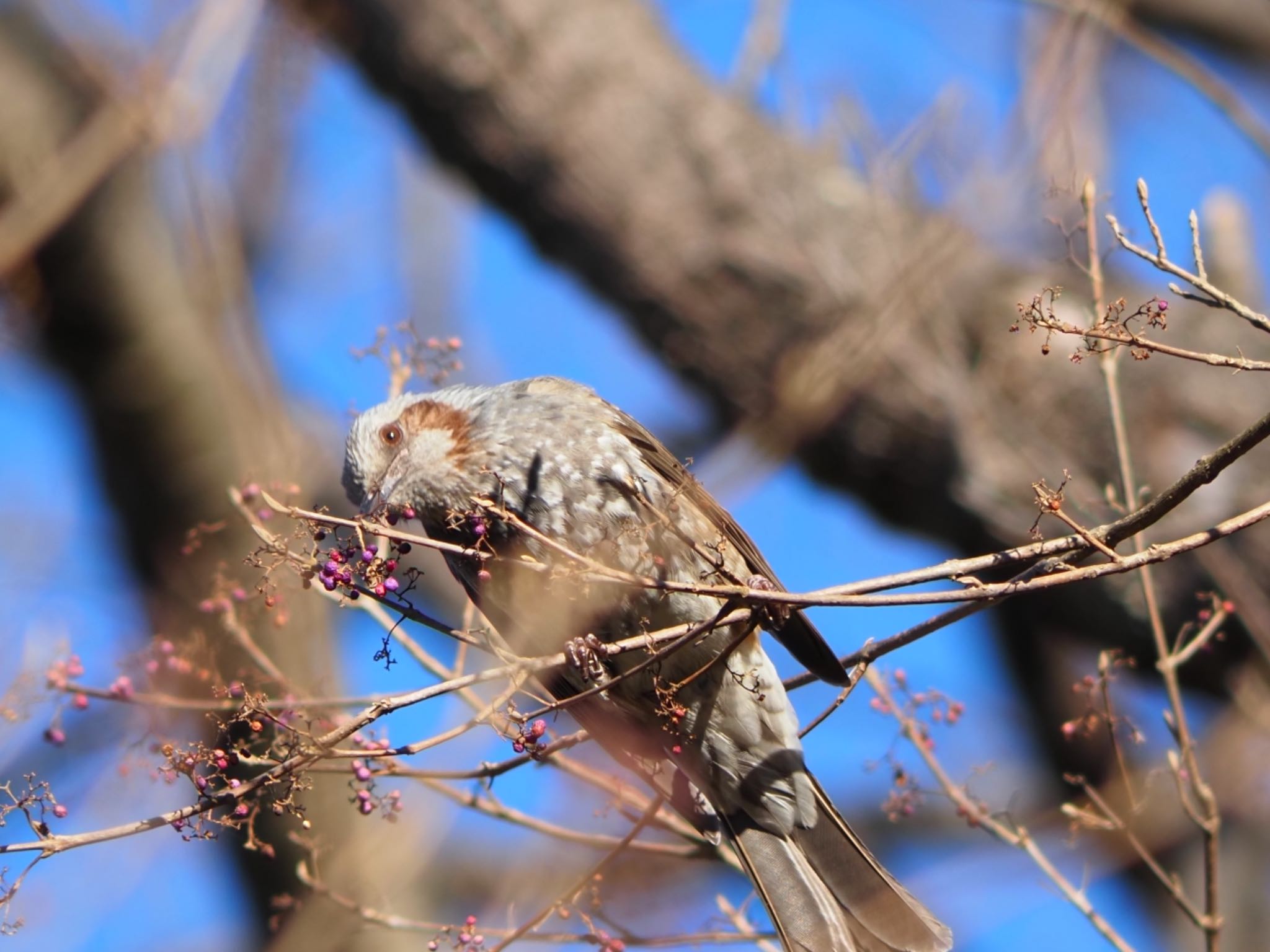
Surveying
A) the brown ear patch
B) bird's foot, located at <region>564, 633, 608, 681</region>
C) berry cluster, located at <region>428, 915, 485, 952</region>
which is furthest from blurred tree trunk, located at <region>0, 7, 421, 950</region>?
bird's foot, located at <region>564, 633, 608, 681</region>

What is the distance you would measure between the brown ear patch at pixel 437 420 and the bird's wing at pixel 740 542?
0.47m

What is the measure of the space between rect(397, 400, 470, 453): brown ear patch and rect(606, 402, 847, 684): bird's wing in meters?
0.47

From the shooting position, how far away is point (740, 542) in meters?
3.84

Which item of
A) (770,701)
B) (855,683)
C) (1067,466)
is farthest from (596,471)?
(1067,466)

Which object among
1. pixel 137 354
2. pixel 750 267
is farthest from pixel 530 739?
pixel 750 267

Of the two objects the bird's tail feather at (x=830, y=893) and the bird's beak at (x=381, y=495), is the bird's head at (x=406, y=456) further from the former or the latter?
the bird's tail feather at (x=830, y=893)

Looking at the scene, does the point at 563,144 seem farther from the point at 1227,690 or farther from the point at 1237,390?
the point at 1227,690

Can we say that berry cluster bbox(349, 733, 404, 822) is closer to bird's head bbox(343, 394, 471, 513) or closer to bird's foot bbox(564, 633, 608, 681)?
bird's foot bbox(564, 633, 608, 681)

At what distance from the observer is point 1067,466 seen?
23.6 ft

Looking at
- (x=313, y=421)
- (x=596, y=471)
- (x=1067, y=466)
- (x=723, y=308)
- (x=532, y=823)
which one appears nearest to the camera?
(x=532, y=823)

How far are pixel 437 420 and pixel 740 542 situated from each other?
101 cm

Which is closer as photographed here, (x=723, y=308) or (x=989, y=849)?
(x=989, y=849)

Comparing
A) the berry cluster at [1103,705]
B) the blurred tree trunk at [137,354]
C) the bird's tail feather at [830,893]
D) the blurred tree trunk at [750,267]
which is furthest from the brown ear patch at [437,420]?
the blurred tree trunk at [750,267]

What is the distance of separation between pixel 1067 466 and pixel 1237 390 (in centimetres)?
113
